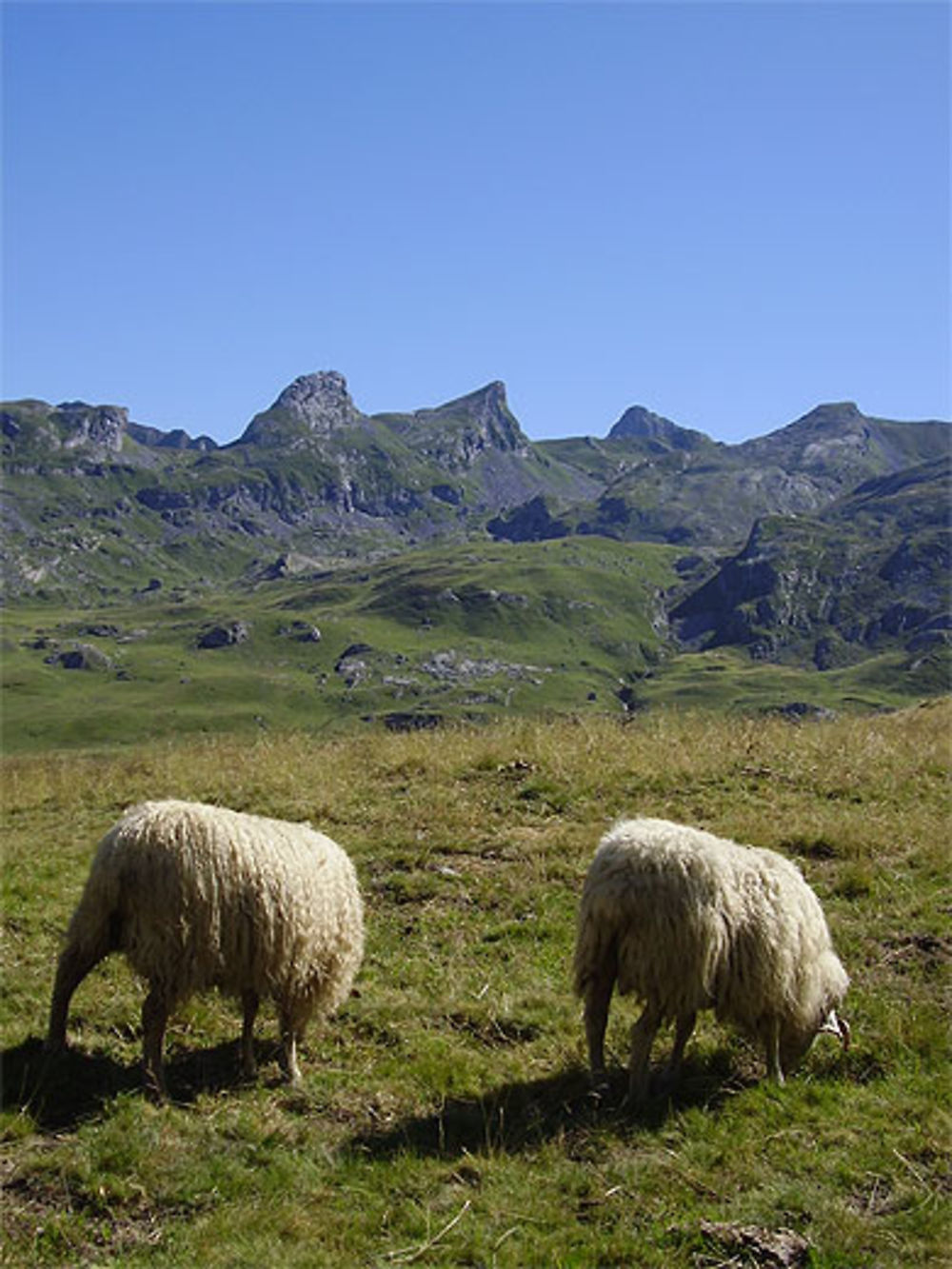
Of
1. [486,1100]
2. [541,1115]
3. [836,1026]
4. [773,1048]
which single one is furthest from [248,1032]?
[836,1026]

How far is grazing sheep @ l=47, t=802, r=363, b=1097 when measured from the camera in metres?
8.82

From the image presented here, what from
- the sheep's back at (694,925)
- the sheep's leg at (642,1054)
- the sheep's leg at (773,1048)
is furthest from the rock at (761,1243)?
the sheep's leg at (773,1048)

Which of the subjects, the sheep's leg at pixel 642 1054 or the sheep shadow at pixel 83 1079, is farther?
the sheep's leg at pixel 642 1054

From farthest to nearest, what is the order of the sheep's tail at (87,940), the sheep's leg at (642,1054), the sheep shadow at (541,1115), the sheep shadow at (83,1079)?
the sheep's tail at (87,940) < the sheep's leg at (642,1054) < the sheep shadow at (83,1079) < the sheep shadow at (541,1115)

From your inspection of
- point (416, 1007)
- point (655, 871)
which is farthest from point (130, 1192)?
point (655, 871)

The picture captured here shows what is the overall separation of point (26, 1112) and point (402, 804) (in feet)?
29.1

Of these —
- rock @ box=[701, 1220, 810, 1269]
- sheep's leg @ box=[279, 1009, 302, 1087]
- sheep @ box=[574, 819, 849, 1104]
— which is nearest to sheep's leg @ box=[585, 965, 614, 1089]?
sheep @ box=[574, 819, 849, 1104]

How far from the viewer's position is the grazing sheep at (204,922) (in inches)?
347

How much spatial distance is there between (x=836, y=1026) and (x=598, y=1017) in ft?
7.17

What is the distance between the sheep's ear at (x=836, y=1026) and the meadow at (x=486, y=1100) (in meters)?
0.19

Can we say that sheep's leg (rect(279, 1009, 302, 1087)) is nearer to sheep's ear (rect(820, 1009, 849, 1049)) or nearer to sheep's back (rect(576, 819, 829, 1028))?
sheep's back (rect(576, 819, 829, 1028))

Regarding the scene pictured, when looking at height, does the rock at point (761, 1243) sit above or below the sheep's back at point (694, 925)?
below

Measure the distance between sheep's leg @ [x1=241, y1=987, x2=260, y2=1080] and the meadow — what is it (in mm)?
192

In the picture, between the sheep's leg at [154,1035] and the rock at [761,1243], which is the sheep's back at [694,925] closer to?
the rock at [761,1243]
